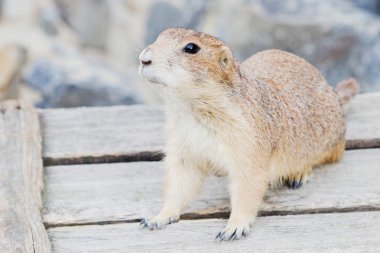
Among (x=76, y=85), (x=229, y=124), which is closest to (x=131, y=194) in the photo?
(x=229, y=124)

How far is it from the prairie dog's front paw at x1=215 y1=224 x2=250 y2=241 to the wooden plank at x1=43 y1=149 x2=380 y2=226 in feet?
0.70

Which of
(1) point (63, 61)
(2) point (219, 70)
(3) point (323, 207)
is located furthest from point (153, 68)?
(1) point (63, 61)

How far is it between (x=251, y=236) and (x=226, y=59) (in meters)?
0.66

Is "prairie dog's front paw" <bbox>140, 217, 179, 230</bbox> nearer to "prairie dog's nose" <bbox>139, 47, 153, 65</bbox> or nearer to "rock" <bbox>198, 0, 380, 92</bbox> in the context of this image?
"prairie dog's nose" <bbox>139, 47, 153, 65</bbox>

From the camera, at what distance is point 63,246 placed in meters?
3.15

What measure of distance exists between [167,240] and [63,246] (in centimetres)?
38

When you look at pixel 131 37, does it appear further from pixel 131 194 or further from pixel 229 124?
pixel 229 124

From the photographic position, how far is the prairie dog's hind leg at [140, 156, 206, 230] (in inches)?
132

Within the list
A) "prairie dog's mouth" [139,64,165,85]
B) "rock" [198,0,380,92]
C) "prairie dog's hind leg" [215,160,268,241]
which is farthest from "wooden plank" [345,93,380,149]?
"rock" [198,0,380,92]

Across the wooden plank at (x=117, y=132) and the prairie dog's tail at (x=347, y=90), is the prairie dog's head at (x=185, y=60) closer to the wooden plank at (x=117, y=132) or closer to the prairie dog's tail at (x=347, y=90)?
the wooden plank at (x=117, y=132)

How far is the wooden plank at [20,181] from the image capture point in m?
3.12

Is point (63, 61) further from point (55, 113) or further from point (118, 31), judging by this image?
point (55, 113)

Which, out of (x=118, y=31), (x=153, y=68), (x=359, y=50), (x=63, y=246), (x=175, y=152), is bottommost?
(x=63, y=246)

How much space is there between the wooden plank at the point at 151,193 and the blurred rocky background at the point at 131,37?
304 cm
